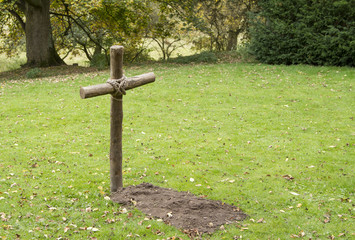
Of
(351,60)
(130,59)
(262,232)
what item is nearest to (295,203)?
(262,232)

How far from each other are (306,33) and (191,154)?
13703 mm

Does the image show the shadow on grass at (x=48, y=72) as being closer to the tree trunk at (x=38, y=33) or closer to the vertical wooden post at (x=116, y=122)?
the tree trunk at (x=38, y=33)

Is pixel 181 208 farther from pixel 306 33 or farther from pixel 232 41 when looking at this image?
pixel 232 41

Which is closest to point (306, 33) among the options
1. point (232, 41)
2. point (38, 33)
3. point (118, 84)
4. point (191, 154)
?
point (232, 41)

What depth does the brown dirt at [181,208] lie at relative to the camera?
661cm

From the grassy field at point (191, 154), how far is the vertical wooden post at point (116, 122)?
0.47 m

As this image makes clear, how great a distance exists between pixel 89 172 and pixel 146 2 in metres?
17.4

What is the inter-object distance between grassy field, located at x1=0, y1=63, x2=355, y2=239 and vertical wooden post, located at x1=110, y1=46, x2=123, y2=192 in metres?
0.47

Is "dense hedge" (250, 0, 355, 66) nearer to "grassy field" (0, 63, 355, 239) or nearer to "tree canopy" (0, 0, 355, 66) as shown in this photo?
"tree canopy" (0, 0, 355, 66)

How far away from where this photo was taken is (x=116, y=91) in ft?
22.6

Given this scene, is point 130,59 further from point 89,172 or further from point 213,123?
point 89,172

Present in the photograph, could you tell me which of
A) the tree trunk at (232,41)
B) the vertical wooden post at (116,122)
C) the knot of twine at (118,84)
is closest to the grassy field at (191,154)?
the vertical wooden post at (116,122)

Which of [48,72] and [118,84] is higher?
[118,84]

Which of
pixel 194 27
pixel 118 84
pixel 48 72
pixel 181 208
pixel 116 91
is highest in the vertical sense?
pixel 194 27
